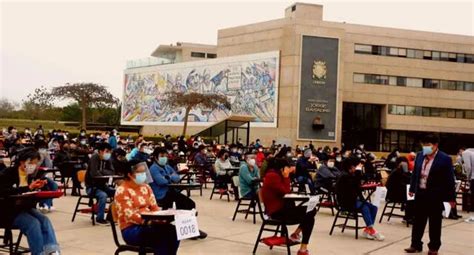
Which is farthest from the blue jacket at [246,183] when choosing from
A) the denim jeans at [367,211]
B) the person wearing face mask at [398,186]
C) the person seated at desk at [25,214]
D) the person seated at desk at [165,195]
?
Result: the person seated at desk at [25,214]

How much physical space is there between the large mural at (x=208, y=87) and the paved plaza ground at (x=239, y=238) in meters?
41.1

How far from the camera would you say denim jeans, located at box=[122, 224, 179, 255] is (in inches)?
242

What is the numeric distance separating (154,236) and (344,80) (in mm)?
52785

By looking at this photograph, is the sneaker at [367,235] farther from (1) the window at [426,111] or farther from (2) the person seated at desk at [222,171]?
(1) the window at [426,111]

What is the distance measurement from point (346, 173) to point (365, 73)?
4907cm

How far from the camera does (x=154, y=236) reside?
616cm

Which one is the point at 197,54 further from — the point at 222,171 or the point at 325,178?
the point at 325,178

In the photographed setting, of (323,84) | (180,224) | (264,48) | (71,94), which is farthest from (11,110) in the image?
(180,224)

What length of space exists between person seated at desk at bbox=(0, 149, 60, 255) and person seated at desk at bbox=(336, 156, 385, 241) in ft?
18.4

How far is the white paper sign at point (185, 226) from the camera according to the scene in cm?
611

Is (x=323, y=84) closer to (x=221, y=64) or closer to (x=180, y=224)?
(x=221, y=64)

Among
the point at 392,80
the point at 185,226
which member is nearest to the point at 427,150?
the point at 185,226

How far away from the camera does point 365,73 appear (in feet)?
190

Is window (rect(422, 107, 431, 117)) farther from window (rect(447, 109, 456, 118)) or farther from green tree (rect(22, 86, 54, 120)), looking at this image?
green tree (rect(22, 86, 54, 120))
